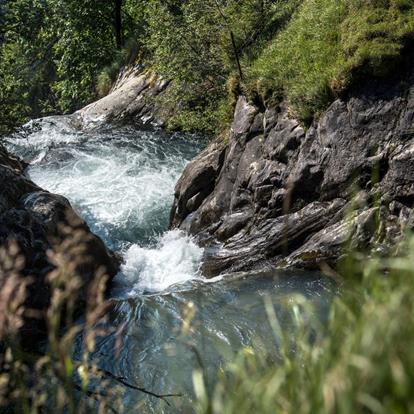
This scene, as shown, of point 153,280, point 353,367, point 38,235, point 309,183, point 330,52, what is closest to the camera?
point 353,367

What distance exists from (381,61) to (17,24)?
19.9 meters

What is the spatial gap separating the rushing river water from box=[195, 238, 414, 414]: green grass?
257 millimetres

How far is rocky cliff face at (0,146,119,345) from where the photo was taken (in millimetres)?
7145

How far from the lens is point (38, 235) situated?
7641 mm

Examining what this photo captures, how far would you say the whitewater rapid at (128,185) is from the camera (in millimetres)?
9594

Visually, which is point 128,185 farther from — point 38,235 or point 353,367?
point 353,367

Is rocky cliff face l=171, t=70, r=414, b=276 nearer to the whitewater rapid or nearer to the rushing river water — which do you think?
the rushing river water

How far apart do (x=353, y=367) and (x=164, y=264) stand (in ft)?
26.1

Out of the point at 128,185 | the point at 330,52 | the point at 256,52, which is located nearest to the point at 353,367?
the point at 330,52

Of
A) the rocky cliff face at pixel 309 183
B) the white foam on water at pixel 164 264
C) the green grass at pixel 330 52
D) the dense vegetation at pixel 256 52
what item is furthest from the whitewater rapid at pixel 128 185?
the green grass at pixel 330 52

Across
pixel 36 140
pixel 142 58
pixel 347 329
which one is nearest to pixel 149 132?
pixel 36 140

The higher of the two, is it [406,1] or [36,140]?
[36,140]

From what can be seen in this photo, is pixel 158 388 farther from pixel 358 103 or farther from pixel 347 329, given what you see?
pixel 358 103

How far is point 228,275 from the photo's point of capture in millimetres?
8547
